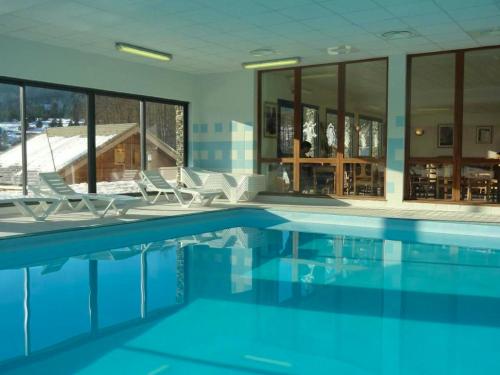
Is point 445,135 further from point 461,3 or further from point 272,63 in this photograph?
point 461,3

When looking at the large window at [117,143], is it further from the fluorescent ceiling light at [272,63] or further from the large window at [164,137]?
the fluorescent ceiling light at [272,63]

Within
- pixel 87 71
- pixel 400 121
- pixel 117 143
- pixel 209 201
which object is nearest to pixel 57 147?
pixel 117 143

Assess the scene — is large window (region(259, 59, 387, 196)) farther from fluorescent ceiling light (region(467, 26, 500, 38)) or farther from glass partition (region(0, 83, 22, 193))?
glass partition (region(0, 83, 22, 193))

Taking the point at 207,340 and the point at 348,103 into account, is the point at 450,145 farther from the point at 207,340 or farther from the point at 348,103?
the point at 207,340

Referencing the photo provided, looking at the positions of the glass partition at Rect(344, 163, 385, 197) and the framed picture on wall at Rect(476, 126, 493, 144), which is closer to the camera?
the glass partition at Rect(344, 163, 385, 197)

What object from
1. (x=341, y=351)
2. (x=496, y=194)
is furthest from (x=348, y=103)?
(x=341, y=351)

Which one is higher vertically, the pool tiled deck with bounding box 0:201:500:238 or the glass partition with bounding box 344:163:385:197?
the glass partition with bounding box 344:163:385:197

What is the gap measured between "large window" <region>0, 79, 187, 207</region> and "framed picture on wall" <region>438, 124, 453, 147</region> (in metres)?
10.6

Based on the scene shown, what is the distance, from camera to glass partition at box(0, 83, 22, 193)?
867 cm

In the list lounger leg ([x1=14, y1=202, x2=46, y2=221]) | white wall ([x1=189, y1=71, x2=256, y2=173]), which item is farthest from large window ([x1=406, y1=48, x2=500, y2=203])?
lounger leg ([x1=14, y1=202, x2=46, y2=221])

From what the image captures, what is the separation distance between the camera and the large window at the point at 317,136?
10578mm

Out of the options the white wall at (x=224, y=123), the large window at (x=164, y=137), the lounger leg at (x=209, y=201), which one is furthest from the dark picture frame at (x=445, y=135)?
the lounger leg at (x=209, y=201)

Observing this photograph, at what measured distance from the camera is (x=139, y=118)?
36.4 feet

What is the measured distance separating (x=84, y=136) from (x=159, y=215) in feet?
8.61
